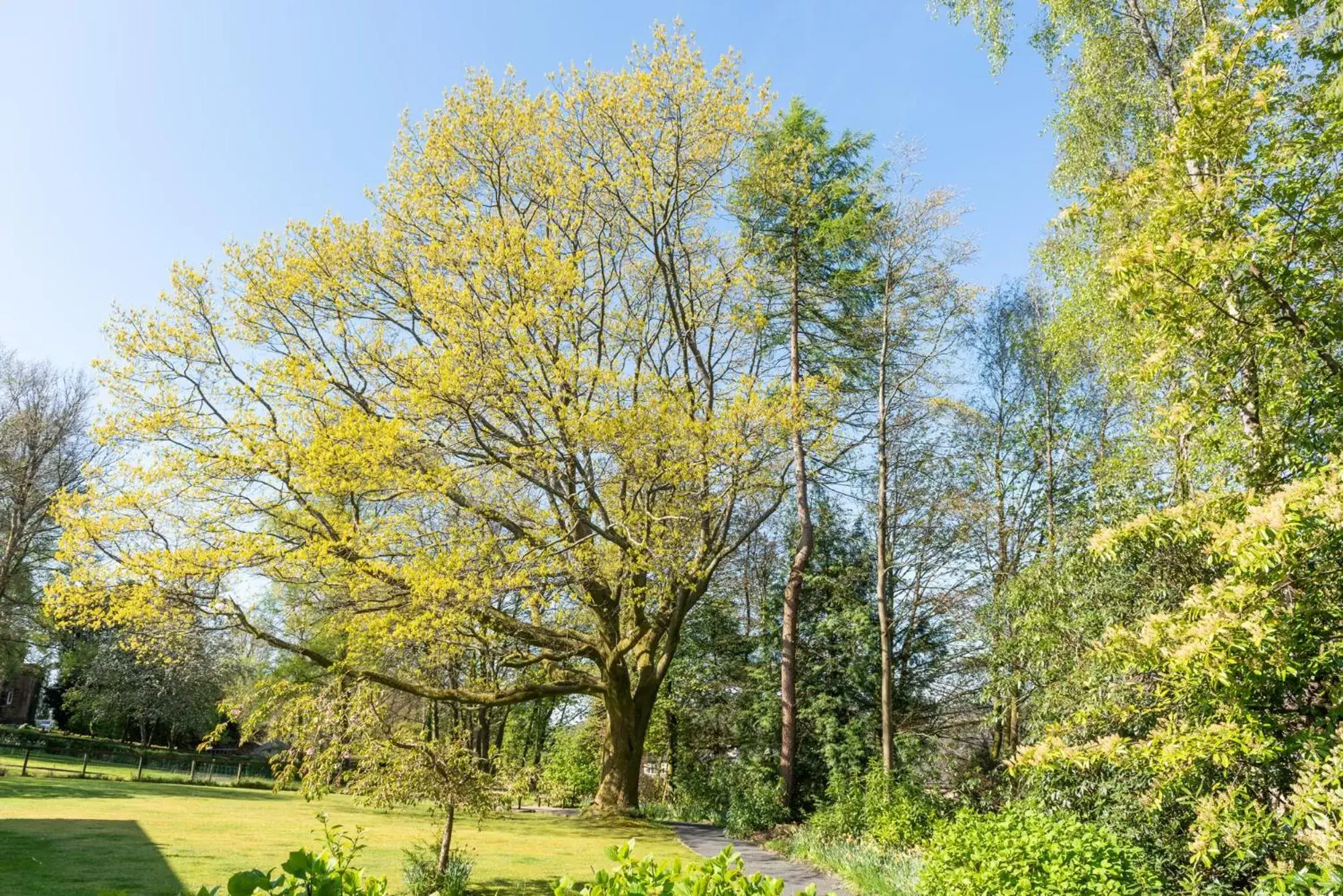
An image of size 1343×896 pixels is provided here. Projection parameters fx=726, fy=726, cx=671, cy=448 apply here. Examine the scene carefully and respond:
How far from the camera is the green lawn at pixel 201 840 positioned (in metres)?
8.07

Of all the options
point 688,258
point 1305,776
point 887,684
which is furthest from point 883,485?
point 1305,776

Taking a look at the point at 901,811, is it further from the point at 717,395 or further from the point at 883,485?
the point at 717,395

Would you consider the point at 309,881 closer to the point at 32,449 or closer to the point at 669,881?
the point at 669,881

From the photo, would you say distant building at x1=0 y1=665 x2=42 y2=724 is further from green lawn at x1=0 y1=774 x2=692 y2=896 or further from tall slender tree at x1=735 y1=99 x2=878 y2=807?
tall slender tree at x1=735 y1=99 x2=878 y2=807

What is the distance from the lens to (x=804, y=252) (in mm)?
16109

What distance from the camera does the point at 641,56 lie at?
36.6 ft

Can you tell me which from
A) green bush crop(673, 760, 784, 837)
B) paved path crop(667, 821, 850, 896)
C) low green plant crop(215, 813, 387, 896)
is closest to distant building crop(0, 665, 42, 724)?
green bush crop(673, 760, 784, 837)

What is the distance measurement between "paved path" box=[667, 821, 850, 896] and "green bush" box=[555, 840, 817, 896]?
4.73 metres

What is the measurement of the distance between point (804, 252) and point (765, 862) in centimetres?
1187

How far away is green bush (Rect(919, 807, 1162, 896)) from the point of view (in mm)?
4848

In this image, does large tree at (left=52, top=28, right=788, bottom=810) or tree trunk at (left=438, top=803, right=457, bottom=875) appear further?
large tree at (left=52, top=28, right=788, bottom=810)

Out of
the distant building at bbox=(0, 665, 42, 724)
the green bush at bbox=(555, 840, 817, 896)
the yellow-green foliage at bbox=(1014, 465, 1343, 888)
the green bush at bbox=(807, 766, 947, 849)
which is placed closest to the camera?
the green bush at bbox=(555, 840, 817, 896)

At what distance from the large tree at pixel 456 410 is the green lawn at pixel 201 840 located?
249 cm

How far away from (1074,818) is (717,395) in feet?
33.6
